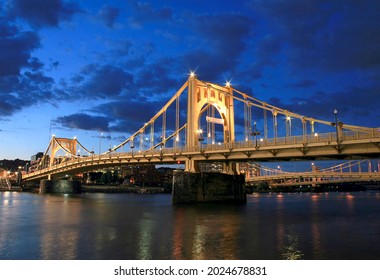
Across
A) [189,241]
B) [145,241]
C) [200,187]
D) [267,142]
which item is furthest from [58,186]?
[189,241]

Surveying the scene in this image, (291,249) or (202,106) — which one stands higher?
(202,106)

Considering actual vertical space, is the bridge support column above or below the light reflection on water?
above

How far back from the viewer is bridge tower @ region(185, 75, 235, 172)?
54.7 meters

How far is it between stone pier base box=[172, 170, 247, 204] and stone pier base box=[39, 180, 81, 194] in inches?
2343

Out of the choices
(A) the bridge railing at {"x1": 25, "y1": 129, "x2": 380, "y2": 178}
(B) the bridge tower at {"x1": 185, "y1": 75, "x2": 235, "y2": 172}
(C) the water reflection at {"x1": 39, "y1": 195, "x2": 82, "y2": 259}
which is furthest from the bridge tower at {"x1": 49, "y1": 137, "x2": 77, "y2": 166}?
(C) the water reflection at {"x1": 39, "y1": 195, "x2": 82, "y2": 259}

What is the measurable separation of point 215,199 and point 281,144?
52.9 feet

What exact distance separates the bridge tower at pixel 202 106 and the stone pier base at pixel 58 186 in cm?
5843

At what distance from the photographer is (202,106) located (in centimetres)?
5762

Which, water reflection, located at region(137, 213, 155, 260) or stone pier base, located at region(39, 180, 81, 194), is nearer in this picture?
water reflection, located at region(137, 213, 155, 260)

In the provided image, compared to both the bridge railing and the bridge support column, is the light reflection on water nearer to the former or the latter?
the bridge railing

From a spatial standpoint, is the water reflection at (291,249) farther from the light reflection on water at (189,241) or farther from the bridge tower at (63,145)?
the bridge tower at (63,145)

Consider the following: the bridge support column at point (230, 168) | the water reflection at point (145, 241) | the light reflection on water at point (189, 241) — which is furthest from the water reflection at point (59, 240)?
the bridge support column at point (230, 168)

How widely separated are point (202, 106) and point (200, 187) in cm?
1341

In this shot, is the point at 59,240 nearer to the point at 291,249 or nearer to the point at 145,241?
the point at 145,241
